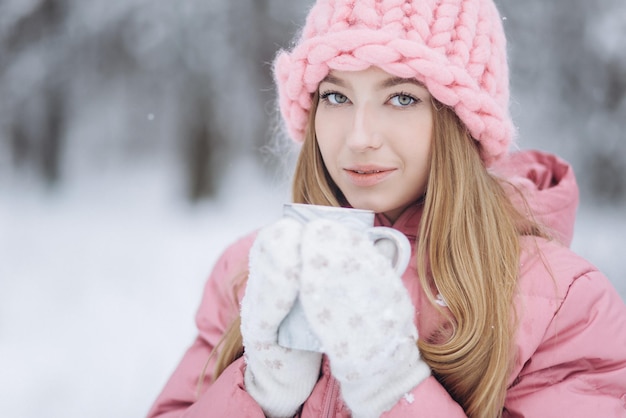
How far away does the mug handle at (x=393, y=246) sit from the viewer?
2.63 ft

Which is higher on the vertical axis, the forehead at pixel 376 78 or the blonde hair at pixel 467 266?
the forehead at pixel 376 78

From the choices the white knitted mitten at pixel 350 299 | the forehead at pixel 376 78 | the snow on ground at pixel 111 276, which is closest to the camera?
the white knitted mitten at pixel 350 299

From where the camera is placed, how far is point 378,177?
102 cm

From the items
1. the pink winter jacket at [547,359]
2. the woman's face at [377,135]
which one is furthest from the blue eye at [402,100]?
the pink winter jacket at [547,359]

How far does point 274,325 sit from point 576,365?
1.58ft

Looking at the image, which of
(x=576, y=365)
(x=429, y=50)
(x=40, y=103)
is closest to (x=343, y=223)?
(x=429, y=50)

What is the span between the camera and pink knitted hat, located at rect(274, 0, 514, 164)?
0.95m

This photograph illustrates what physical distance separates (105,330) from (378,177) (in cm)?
135

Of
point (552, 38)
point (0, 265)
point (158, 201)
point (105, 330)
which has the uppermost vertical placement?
point (552, 38)

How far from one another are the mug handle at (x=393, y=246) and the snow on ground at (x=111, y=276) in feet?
3.77

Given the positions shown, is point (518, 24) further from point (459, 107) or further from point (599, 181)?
point (459, 107)

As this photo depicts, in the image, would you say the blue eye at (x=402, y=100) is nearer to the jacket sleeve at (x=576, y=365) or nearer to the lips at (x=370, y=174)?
the lips at (x=370, y=174)

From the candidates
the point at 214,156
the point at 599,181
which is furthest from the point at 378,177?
the point at 214,156

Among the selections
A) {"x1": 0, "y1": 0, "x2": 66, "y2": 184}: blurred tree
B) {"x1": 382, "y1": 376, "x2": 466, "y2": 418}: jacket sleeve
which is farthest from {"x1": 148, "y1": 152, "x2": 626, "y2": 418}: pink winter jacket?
{"x1": 0, "y1": 0, "x2": 66, "y2": 184}: blurred tree
